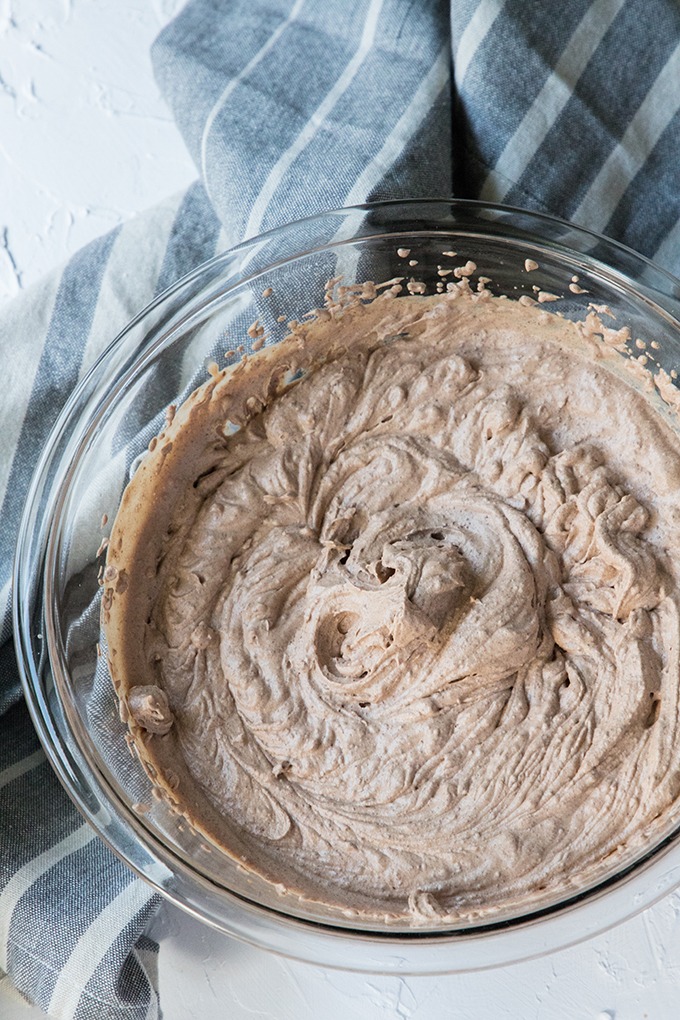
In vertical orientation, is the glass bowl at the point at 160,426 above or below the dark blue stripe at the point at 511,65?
below

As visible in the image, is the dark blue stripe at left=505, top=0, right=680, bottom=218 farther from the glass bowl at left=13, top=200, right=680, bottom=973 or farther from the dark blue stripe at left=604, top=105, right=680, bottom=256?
the glass bowl at left=13, top=200, right=680, bottom=973

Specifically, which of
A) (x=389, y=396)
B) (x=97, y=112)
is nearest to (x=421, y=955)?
(x=389, y=396)

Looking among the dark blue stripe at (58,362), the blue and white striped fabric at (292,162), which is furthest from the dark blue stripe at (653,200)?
the dark blue stripe at (58,362)

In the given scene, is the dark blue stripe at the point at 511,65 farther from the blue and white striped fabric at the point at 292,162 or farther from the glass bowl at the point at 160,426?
the glass bowl at the point at 160,426

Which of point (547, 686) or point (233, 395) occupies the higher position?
point (233, 395)

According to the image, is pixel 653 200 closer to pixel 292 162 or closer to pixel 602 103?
pixel 602 103

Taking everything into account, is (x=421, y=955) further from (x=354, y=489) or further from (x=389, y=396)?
(x=389, y=396)
